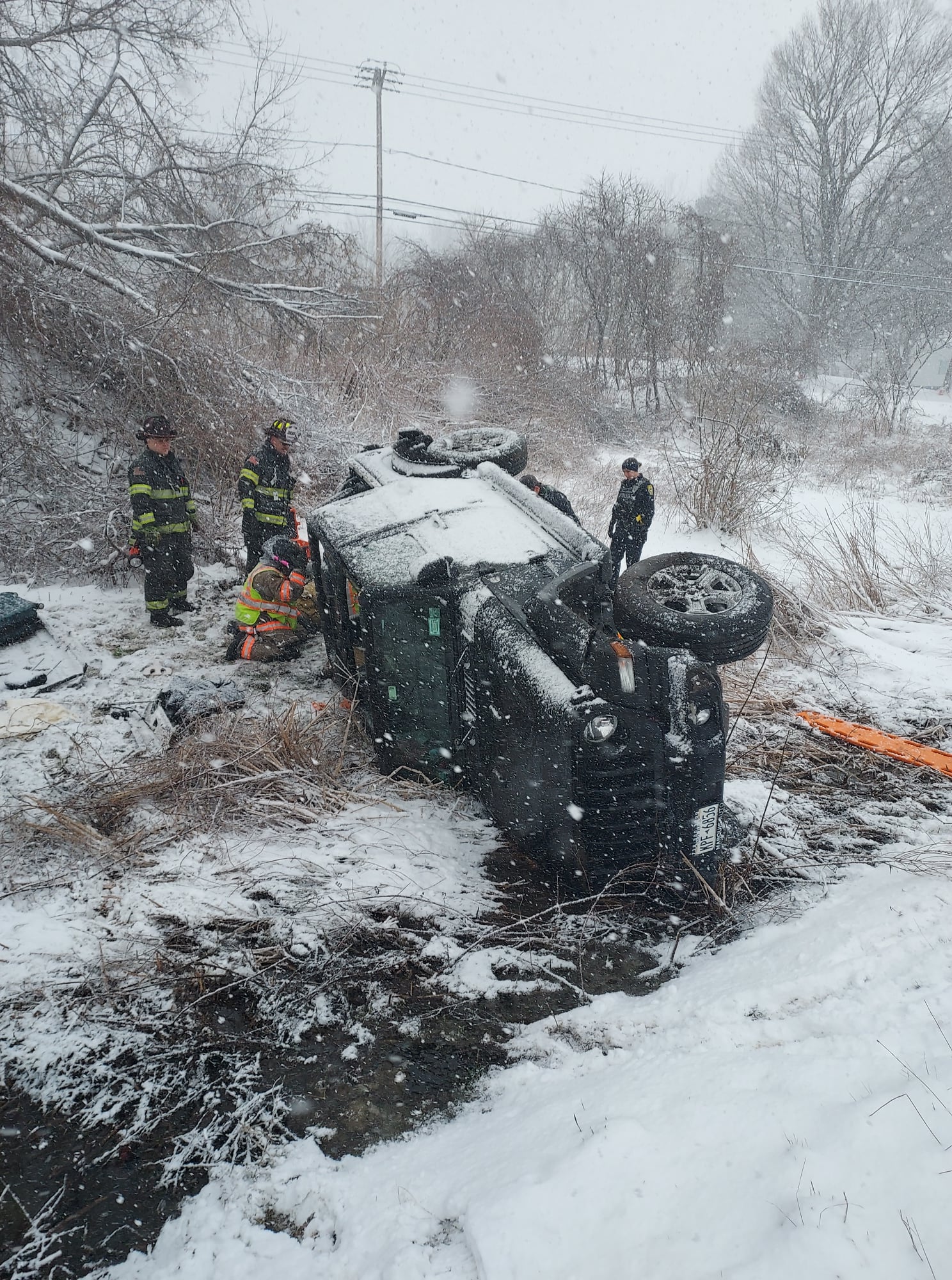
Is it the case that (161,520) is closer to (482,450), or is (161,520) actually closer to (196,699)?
(196,699)

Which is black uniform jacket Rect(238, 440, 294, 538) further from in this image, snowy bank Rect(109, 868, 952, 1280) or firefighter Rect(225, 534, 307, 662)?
snowy bank Rect(109, 868, 952, 1280)

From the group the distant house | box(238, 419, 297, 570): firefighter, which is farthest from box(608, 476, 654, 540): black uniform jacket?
the distant house

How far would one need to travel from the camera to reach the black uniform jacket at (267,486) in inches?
247

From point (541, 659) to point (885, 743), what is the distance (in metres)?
2.41

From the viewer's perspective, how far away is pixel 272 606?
5.29 m

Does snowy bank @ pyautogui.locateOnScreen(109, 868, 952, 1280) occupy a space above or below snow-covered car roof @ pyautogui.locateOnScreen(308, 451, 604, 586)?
below

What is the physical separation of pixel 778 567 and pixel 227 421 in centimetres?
636

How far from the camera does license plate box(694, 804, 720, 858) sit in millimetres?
2850

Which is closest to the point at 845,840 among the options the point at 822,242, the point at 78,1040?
the point at 78,1040

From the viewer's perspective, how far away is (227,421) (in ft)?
27.0

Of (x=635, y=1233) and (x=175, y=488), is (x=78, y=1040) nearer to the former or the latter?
(x=635, y=1233)

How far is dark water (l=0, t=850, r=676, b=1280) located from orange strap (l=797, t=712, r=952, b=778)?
207 centimetres

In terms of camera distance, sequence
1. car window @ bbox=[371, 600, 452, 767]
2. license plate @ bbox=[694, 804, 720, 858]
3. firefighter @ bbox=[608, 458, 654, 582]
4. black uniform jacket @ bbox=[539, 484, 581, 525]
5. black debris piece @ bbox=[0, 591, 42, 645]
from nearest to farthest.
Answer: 1. license plate @ bbox=[694, 804, 720, 858]
2. car window @ bbox=[371, 600, 452, 767]
3. black debris piece @ bbox=[0, 591, 42, 645]
4. black uniform jacket @ bbox=[539, 484, 581, 525]
5. firefighter @ bbox=[608, 458, 654, 582]

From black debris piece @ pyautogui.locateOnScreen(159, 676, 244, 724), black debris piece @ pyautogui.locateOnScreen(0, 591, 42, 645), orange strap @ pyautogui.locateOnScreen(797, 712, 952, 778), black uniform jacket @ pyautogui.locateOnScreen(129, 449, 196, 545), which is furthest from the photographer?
black uniform jacket @ pyautogui.locateOnScreen(129, 449, 196, 545)
